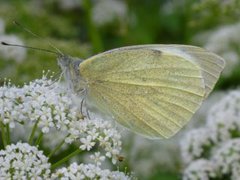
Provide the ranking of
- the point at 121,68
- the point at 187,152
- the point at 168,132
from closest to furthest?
1. the point at 168,132
2. the point at 121,68
3. the point at 187,152

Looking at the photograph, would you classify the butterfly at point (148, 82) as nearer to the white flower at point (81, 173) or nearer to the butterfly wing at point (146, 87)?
the butterfly wing at point (146, 87)

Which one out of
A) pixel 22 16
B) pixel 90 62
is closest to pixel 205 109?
pixel 22 16

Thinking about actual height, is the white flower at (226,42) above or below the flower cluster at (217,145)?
above

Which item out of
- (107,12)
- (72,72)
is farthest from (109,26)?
(72,72)

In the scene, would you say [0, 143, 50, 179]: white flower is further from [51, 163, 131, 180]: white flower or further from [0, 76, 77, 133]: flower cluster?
[0, 76, 77, 133]: flower cluster

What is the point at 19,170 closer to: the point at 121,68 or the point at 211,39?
the point at 121,68

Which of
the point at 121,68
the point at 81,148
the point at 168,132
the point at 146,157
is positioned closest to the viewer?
the point at 81,148

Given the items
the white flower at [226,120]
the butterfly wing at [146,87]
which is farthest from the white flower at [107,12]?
the butterfly wing at [146,87]
